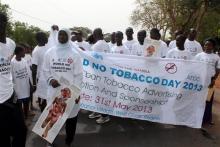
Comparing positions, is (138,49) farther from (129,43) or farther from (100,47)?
(129,43)

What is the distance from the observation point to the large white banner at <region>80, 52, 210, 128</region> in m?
7.93

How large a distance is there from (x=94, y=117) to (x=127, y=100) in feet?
4.28

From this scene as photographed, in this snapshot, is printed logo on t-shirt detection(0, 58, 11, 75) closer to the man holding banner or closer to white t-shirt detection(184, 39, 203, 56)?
the man holding banner

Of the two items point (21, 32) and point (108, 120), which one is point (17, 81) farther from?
point (21, 32)

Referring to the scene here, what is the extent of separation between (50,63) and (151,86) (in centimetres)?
216

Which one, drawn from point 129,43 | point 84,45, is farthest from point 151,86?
point 84,45

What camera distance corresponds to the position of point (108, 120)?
8.67 m

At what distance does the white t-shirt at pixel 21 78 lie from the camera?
321 inches

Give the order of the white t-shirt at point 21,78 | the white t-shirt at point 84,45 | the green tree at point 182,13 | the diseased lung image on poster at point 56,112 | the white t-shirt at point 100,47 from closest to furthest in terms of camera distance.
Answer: the diseased lung image on poster at point 56,112
the white t-shirt at point 21,78
the white t-shirt at point 100,47
the white t-shirt at point 84,45
the green tree at point 182,13

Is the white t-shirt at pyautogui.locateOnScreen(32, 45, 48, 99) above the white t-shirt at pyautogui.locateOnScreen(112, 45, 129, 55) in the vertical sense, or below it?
below

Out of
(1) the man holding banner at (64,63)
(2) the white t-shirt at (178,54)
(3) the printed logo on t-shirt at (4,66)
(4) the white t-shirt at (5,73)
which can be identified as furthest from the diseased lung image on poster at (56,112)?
(2) the white t-shirt at (178,54)

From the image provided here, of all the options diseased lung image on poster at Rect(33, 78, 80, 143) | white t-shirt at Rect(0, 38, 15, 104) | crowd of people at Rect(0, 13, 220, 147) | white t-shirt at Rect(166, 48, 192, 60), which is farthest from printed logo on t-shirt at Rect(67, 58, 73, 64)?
white t-shirt at Rect(166, 48, 192, 60)

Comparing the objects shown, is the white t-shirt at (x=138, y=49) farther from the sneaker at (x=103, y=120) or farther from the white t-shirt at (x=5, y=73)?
the white t-shirt at (x=5, y=73)

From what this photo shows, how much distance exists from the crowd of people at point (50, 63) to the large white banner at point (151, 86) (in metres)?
0.39
